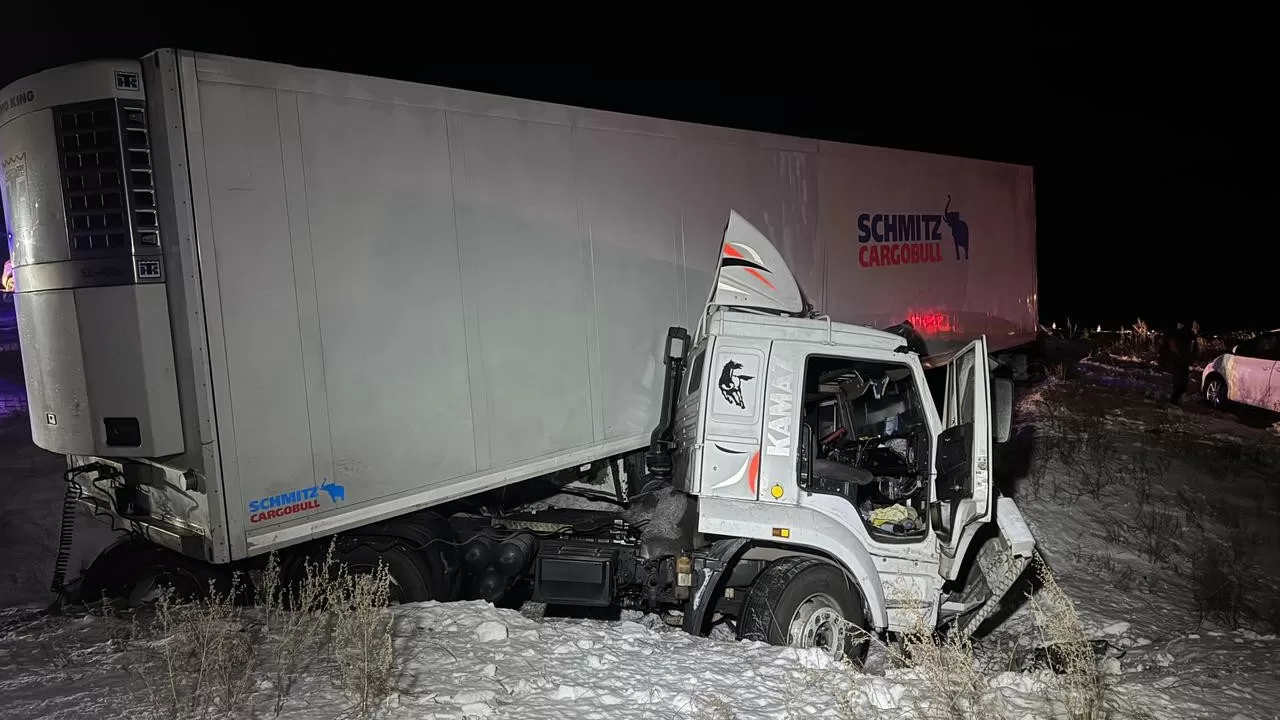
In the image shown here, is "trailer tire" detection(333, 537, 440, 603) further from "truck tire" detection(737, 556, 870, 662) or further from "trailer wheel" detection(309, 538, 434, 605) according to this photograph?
"truck tire" detection(737, 556, 870, 662)

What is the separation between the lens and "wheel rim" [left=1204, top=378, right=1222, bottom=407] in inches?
520

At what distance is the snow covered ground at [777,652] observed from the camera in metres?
3.85

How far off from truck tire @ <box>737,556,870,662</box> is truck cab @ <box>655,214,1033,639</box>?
0.06 metres

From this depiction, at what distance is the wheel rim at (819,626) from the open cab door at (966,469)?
786mm

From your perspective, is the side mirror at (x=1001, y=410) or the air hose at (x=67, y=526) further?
the air hose at (x=67, y=526)

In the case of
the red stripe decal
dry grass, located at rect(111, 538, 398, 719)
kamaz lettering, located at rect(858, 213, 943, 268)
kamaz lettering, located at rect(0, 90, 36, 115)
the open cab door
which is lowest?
dry grass, located at rect(111, 538, 398, 719)

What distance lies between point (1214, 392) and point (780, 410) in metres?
12.1

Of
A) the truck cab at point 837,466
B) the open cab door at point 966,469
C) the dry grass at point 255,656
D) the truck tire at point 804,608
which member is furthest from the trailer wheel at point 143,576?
the open cab door at point 966,469

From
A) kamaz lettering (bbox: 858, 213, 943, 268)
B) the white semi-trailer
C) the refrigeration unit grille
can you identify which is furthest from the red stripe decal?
kamaz lettering (bbox: 858, 213, 943, 268)

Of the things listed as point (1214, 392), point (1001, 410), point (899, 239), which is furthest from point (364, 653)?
point (1214, 392)

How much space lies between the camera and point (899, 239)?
10.2 m

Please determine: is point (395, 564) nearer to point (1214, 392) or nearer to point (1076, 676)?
point (1076, 676)

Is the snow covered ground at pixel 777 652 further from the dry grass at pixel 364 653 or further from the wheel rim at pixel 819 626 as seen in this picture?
the wheel rim at pixel 819 626

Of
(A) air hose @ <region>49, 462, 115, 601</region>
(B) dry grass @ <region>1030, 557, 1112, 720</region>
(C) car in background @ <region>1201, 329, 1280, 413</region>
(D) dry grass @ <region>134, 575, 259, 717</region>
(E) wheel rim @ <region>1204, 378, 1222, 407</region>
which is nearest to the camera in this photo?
(D) dry grass @ <region>134, 575, 259, 717</region>
